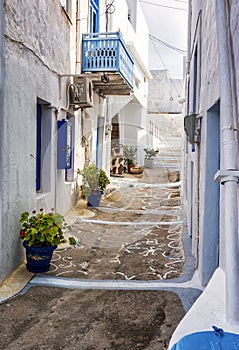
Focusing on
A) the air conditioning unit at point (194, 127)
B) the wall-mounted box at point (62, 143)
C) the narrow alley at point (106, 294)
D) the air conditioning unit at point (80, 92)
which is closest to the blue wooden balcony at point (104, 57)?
the air conditioning unit at point (80, 92)

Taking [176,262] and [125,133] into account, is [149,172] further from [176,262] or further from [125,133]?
[176,262]

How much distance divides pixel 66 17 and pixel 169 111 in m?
23.0

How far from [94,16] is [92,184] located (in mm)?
5436

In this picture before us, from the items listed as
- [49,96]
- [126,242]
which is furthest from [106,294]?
[49,96]

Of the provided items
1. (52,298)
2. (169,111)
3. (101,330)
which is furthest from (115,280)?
(169,111)

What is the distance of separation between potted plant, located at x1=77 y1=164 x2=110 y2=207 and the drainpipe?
24.9 ft

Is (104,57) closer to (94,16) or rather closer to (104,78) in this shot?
(104,78)

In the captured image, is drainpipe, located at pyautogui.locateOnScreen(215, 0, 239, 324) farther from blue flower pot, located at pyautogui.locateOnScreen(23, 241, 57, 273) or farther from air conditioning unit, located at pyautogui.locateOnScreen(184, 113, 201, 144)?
blue flower pot, located at pyautogui.locateOnScreen(23, 241, 57, 273)

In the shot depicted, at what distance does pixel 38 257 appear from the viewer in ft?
15.8

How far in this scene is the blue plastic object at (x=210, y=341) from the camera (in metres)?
1.60

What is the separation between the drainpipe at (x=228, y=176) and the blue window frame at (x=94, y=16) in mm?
9157

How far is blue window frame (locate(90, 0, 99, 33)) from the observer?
10906mm

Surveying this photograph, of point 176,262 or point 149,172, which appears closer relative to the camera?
point 176,262

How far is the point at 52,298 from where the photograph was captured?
4184 mm
